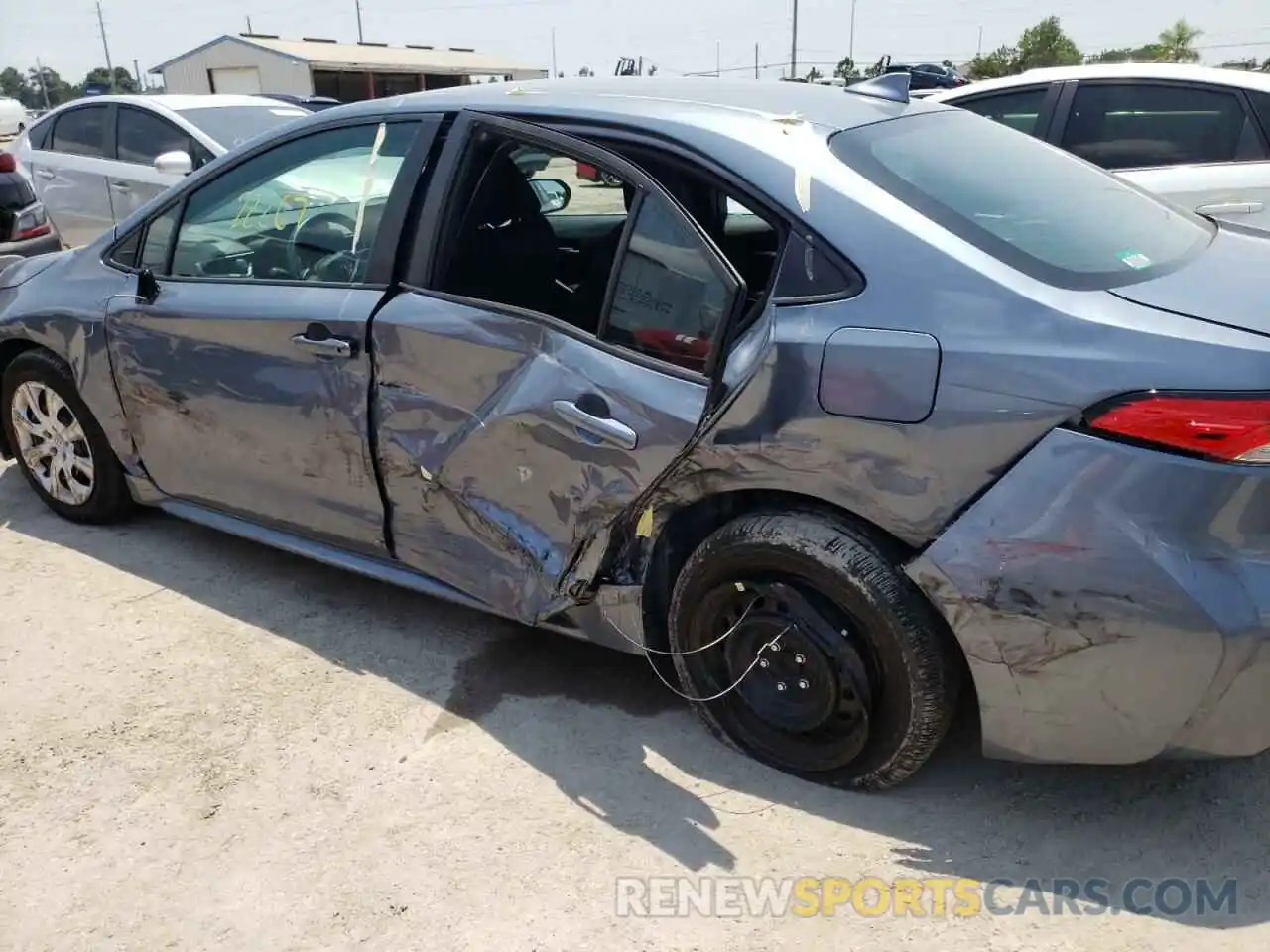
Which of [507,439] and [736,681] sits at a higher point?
[507,439]

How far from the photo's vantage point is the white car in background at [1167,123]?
5059 mm

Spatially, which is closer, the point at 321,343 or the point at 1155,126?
the point at 321,343

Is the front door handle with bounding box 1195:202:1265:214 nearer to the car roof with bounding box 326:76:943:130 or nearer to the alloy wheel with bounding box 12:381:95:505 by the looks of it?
the car roof with bounding box 326:76:943:130

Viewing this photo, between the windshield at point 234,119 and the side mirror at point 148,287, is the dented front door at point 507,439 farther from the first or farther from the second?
the windshield at point 234,119

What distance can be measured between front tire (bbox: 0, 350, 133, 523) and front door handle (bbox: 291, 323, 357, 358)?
1.31 m

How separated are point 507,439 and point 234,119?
6.48m

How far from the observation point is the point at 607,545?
265 centimetres

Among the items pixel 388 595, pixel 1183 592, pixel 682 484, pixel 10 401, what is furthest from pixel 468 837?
pixel 10 401

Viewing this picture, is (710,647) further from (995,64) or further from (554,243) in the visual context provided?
(995,64)

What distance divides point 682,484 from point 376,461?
1058mm

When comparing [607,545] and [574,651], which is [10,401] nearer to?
[574,651]

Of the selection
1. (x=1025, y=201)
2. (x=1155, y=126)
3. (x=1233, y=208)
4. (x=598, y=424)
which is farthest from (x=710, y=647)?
(x=1155, y=126)

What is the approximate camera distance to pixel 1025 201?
2.50 metres

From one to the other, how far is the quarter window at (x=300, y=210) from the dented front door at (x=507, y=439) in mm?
388
